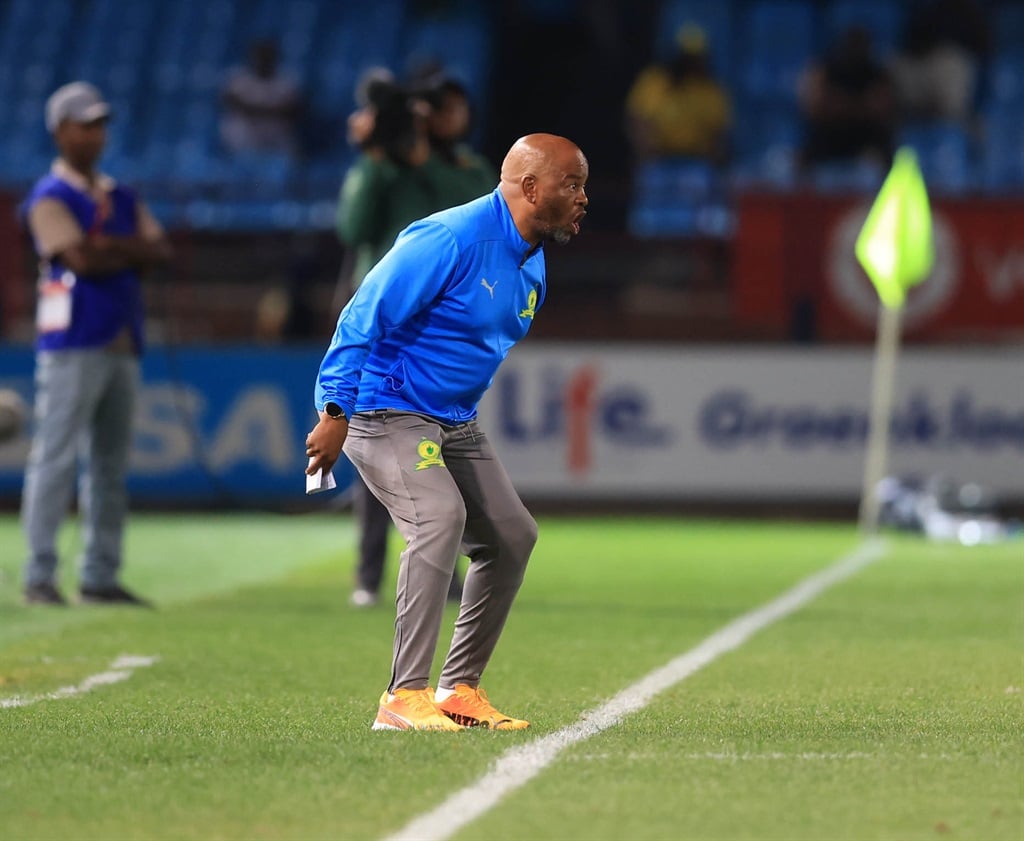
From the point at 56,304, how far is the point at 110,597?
4.59 feet

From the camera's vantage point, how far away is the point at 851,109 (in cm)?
1978

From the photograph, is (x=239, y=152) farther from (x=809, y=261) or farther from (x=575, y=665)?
(x=575, y=665)

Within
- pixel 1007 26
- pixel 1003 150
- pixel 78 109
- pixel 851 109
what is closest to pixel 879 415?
pixel 851 109

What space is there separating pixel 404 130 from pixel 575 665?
3.18 meters

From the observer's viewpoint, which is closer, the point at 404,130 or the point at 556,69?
the point at 404,130

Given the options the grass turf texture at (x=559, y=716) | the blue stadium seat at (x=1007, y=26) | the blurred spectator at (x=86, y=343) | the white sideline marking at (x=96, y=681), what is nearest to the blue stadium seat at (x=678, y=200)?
the blue stadium seat at (x=1007, y=26)

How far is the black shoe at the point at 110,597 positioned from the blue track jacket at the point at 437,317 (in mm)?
4275

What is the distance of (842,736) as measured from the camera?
5.64m

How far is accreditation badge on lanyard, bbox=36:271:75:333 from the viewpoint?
9.75 meters

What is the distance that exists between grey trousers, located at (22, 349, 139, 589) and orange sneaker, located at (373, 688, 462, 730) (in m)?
4.35

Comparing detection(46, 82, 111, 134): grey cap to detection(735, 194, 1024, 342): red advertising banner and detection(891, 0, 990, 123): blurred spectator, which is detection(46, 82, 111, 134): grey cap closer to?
detection(735, 194, 1024, 342): red advertising banner

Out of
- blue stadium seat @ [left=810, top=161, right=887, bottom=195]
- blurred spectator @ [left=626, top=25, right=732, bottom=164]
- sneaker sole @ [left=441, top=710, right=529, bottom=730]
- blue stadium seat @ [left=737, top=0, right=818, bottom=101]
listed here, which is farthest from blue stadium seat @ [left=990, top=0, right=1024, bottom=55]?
sneaker sole @ [left=441, top=710, right=529, bottom=730]

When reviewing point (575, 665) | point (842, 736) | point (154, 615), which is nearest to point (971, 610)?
point (575, 665)

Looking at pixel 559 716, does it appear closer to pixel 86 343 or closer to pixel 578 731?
pixel 578 731
